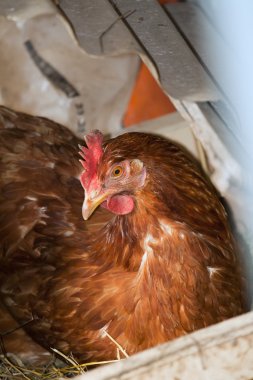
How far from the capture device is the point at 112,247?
2025 millimetres

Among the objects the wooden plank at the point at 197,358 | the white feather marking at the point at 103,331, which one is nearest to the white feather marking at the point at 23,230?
the white feather marking at the point at 103,331

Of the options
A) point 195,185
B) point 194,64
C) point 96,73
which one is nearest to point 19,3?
point 194,64

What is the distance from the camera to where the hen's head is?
184 cm

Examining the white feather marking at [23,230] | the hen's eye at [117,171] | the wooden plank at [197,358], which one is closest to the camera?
the wooden plank at [197,358]

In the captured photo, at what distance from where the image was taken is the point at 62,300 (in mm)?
2150

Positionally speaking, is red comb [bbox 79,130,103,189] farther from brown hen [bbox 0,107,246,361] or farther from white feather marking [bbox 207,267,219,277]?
white feather marking [bbox 207,267,219,277]

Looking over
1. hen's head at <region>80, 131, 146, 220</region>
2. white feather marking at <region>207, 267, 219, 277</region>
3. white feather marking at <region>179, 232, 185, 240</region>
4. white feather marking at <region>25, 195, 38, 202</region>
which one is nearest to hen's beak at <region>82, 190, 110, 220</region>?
hen's head at <region>80, 131, 146, 220</region>

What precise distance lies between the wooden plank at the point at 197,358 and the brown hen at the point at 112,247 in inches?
16.3

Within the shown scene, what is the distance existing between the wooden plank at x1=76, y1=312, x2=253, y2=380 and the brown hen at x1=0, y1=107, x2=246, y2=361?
1.35 feet

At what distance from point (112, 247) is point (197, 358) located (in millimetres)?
602

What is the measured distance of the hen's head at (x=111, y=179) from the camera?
72.4 inches

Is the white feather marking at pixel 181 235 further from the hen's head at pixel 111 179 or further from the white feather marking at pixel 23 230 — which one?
the white feather marking at pixel 23 230

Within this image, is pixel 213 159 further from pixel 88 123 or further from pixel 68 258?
pixel 88 123

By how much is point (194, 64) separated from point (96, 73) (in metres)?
1.30
